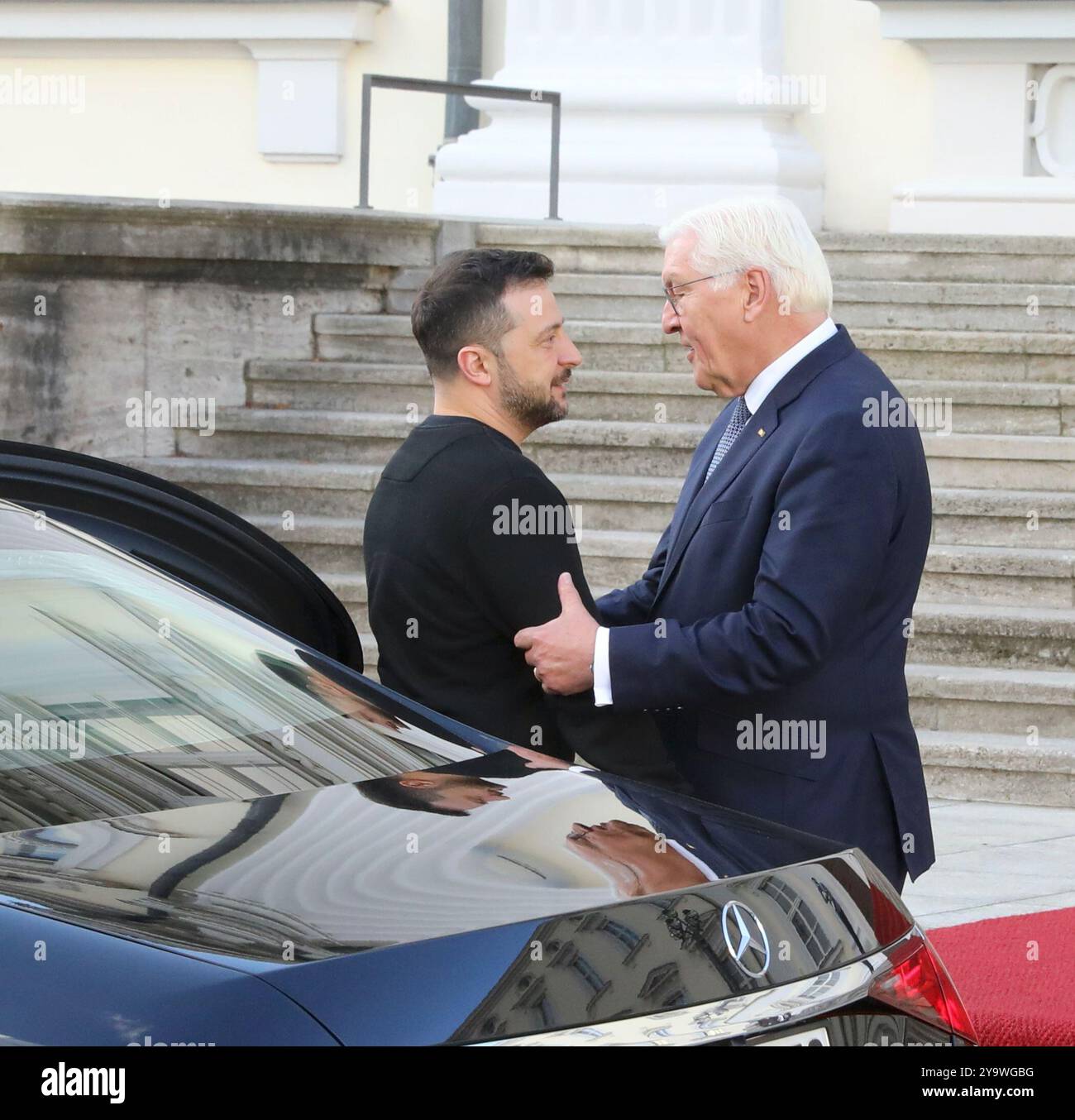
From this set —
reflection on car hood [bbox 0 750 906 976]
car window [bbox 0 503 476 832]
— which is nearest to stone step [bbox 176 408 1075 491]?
car window [bbox 0 503 476 832]

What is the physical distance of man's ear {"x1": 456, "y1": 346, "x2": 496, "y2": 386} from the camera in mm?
3207

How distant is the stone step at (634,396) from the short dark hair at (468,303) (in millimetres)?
4450

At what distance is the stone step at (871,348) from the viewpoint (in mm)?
7742

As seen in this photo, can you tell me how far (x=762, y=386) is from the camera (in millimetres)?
3154

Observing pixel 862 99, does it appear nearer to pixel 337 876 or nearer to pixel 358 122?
pixel 358 122

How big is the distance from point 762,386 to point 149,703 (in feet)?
3.83

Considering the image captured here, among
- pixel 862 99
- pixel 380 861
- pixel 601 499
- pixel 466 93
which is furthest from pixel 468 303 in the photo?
pixel 862 99

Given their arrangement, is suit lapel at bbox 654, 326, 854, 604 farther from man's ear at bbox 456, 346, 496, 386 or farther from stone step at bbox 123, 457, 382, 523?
stone step at bbox 123, 457, 382, 523

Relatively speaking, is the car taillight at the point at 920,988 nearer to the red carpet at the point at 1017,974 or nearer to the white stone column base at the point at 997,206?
the red carpet at the point at 1017,974

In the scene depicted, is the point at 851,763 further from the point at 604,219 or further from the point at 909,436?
the point at 604,219

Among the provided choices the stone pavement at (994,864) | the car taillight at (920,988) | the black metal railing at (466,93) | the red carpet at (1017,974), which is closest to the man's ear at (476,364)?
the car taillight at (920,988)

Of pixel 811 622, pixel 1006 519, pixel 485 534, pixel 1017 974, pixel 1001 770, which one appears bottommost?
pixel 1017 974

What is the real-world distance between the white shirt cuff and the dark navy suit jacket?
11 mm
